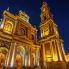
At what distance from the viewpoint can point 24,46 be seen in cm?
2436

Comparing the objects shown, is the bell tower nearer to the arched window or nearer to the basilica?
the basilica

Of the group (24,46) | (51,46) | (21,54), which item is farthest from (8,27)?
(51,46)

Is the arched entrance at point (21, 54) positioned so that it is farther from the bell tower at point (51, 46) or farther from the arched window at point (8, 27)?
the bell tower at point (51, 46)

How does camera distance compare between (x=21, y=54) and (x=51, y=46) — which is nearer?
(x=21, y=54)

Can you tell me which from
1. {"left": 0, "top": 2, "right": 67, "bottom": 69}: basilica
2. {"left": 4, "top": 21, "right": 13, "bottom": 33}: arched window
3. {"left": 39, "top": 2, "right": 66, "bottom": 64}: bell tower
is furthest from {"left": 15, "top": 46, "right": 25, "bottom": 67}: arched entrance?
{"left": 39, "top": 2, "right": 66, "bottom": 64}: bell tower

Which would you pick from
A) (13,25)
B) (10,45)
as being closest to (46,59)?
(10,45)

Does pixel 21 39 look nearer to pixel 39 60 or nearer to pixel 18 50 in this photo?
pixel 18 50

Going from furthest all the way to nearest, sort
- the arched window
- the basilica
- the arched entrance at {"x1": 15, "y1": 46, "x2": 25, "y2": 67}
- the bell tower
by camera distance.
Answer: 1. the bell tower
2. the arched window
3. the arched entrance at {"x1": 15, "y1": 46, "x2": 25, "y2": 67}
4. the basilica

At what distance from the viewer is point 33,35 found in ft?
96.0

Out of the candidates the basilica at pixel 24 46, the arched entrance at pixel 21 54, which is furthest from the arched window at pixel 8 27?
the arched entrance at pixel 21 54

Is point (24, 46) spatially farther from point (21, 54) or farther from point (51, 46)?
point (51, 46)

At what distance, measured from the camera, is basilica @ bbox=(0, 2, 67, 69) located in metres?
21.0

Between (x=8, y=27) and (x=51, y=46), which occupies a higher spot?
(x=8, y=27)

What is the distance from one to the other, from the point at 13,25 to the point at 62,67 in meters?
14.7
